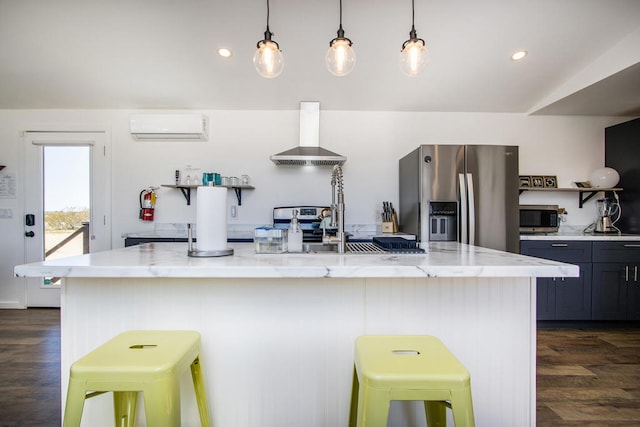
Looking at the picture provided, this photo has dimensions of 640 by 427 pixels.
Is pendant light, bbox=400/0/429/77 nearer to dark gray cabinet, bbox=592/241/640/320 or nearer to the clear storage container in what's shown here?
the clear storage container

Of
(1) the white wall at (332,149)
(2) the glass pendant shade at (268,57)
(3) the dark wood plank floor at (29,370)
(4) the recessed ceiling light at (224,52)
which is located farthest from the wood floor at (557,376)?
(4) the recessed ceiling light at (224,52)

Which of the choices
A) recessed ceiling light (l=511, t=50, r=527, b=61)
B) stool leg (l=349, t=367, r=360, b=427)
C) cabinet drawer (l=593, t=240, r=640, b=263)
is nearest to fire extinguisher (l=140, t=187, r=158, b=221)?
stool leg (l=349, t=367, r=360, b=427)

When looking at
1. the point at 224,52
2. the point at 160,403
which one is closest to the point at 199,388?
the point at 160,403

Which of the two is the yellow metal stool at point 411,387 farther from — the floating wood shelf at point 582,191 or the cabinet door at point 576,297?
the floating wood shelf at point 582,191

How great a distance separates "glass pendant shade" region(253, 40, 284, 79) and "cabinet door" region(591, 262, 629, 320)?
3.45 meters

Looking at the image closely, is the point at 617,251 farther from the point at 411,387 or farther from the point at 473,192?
the point at 411,387

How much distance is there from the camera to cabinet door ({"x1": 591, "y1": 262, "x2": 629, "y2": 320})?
115 inches

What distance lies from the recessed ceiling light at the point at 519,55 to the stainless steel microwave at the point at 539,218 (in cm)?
155

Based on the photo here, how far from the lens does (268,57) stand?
159 cm

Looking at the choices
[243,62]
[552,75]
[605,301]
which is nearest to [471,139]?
[552,75]

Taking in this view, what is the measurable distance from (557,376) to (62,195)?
506cm

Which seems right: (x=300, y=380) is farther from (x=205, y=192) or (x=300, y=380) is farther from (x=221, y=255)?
(x=205, y=192)

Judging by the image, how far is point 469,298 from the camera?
4.39 ft

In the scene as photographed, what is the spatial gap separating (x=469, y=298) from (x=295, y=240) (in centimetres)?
84
